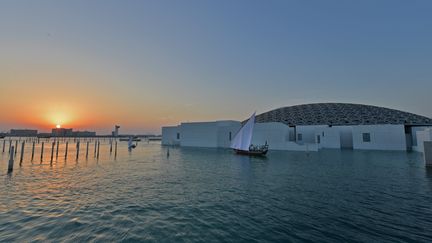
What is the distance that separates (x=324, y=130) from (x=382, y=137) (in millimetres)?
12249

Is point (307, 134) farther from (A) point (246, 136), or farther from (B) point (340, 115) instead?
(A) point (246, 136)

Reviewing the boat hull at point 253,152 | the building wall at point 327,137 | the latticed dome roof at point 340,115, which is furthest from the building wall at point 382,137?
the boat hull at point 253,152

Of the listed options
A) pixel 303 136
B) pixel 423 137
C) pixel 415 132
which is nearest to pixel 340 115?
pixel 303 136

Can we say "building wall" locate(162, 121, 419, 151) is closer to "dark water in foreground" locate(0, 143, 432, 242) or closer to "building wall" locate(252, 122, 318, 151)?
"building wall" locate(252, 122, 318, 151)

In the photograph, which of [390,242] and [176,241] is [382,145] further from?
[176,241]

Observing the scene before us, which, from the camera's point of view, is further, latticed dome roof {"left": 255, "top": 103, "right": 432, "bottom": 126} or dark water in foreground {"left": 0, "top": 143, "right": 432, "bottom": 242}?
latticed dome roof {"left": 255, "top": 103, "right": 432, "bottom": 126}

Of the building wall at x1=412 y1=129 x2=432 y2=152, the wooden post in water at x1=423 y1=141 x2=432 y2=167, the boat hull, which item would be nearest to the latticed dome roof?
the building wall at x1=412 y1=129 x2=432 y2=152

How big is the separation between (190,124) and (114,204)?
183 feet

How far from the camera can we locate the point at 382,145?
158 feet

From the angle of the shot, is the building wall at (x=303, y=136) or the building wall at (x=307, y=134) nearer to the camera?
the building wall at (x=303, y=136)

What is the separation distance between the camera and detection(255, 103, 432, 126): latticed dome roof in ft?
192

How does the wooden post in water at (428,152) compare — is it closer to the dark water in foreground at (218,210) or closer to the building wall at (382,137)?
the dark water in foreground at (218,210)

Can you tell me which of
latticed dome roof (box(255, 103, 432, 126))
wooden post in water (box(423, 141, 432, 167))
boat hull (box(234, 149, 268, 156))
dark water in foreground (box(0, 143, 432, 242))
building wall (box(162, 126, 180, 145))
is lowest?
dark water in foreground (box(0, 143, 432, 242))

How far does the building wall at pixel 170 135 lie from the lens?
73681 millimetres
